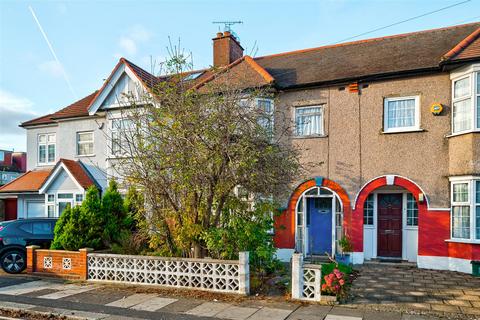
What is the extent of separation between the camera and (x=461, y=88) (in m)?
11.5

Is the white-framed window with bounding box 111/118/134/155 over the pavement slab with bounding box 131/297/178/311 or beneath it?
over

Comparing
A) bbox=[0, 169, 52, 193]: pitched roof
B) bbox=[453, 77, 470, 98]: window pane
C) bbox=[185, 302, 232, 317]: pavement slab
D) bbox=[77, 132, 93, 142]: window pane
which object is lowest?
bbox=[185, 302, 232, 317]: pavement slab

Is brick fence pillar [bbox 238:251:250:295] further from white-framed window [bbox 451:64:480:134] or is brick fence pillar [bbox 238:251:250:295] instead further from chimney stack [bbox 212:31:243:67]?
chimney stack [bbox 212:31:243:67]

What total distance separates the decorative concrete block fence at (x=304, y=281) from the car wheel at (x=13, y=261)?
876 centimetres

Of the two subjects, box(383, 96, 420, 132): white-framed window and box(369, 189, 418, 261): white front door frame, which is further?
box(369, 189, 418, 261): white front door frame

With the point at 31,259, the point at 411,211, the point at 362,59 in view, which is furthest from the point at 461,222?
the point at 31,259

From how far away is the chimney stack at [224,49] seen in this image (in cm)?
1730

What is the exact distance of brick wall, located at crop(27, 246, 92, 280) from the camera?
33.9 feet

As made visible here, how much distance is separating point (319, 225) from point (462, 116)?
589 centimetres

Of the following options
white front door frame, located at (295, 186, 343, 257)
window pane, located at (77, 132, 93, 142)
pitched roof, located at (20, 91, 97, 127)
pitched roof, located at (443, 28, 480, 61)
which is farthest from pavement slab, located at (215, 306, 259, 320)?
pitched roof, located at (20, 91, 97, 127)

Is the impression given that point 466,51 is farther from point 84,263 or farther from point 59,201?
point 59,201

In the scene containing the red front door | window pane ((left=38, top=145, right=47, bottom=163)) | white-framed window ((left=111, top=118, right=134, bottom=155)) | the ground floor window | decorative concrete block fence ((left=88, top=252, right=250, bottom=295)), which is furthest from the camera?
window pane ((left=38, top=145, right=47, bottom=163))

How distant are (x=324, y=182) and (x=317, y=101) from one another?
2950mm

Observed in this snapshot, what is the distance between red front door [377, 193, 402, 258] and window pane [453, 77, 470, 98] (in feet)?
12.4
